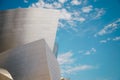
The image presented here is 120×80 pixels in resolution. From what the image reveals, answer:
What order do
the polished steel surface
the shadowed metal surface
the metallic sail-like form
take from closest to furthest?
the shadowed metal surface → the metallic sail-like form → the polished steel surface

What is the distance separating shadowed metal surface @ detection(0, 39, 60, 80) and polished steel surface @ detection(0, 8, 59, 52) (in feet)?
19.4

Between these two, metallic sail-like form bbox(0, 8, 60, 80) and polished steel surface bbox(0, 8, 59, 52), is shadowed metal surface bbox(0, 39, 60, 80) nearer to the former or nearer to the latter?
metallic sail-like form bbox(0, 8, 60, 80)

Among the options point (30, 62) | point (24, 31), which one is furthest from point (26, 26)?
point (30, 62)

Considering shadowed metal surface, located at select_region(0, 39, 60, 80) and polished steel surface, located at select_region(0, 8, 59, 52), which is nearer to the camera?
shadowed metal surface, located at select_region(0, 39, 60, 80)

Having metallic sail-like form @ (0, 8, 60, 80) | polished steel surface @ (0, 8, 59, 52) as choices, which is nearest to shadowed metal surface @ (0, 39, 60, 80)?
metallic sail-like form @ (0, 8, 60, 80)

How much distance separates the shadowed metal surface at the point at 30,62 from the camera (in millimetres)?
15186

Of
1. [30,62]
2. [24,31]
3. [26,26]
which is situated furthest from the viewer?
[26,26]

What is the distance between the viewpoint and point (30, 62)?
16078 mm

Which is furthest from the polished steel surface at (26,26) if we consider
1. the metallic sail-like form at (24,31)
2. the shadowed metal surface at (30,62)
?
the shadowed metal surface at (30,62)

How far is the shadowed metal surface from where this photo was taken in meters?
15.2

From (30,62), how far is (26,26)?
9182 mm

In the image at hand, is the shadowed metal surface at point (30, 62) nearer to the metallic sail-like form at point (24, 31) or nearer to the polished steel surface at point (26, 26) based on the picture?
the metallic sail-like form at point (24, 31)

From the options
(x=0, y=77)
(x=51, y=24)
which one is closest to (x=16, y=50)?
(x=0, y=77)

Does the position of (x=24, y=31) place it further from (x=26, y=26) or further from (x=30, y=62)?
(x=30, y=62)
